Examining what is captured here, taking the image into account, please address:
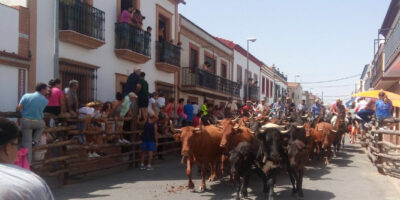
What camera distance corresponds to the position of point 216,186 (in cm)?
895

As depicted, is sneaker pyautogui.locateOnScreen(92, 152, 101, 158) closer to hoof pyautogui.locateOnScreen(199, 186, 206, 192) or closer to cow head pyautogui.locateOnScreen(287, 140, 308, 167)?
hoof pyautogui.locateOnScreen(199, 186, 206, 192)

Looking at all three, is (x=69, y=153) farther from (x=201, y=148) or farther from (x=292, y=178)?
(x=292, y=178)

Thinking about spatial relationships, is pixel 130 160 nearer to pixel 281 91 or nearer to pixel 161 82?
pixel 161 82

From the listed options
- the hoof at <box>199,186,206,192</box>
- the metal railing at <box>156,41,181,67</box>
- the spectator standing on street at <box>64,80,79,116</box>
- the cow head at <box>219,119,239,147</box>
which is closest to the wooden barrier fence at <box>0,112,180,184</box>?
the spectator standing on street at <box>64,80,79,116</box>

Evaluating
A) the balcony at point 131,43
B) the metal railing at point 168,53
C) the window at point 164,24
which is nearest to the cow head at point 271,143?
the balcony at point 131,43

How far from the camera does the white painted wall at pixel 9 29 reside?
9.67 meters

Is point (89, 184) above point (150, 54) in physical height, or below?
below

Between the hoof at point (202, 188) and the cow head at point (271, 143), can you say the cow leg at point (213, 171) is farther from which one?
the cow head at point (271, 143)

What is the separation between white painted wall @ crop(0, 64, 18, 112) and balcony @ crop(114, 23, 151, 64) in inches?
188

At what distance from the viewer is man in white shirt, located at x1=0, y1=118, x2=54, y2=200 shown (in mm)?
2270

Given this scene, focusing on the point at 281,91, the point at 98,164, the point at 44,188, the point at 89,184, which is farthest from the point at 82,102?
the point at 281,91

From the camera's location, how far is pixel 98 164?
34.0ft

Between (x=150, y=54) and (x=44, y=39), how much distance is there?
19.4 ft

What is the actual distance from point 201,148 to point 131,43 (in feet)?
23.9
